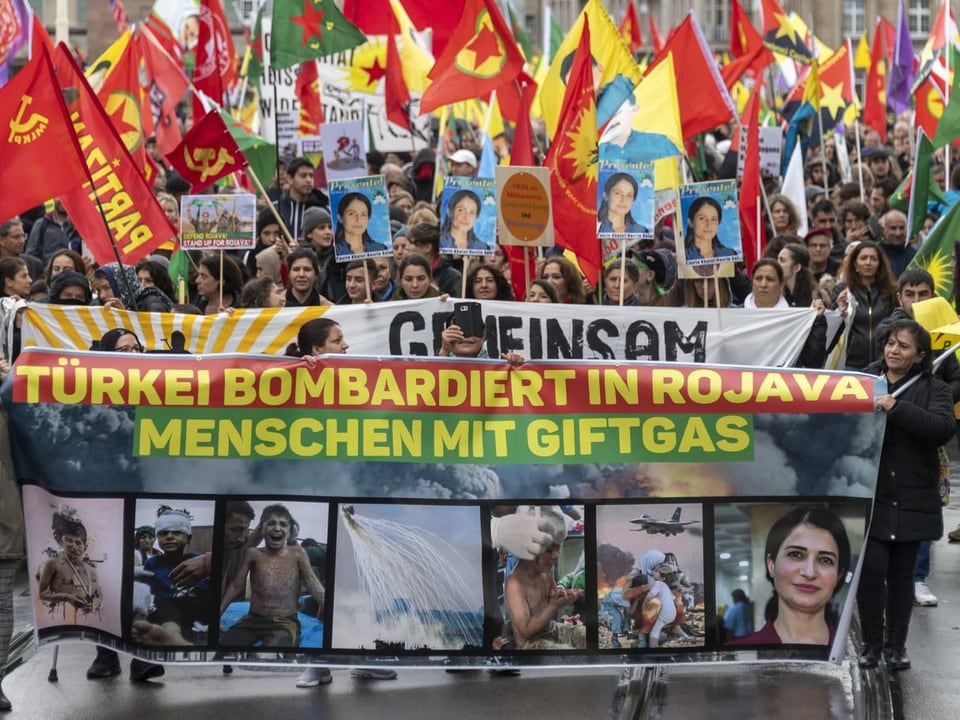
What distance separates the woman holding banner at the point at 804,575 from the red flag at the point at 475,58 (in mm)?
6875

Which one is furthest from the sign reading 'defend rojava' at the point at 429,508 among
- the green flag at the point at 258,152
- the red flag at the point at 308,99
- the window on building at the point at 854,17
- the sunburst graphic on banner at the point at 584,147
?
the window on building at the point at 854,17

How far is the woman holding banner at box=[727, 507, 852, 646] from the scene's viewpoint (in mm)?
7246

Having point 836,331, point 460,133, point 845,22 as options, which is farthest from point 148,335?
point 845,22

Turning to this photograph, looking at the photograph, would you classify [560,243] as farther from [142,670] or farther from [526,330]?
[142,670]

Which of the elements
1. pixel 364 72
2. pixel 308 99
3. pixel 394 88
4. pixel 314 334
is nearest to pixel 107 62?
pixel 308 99

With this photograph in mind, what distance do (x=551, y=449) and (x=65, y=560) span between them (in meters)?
2.07

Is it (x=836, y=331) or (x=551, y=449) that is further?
(x=836, y=331)

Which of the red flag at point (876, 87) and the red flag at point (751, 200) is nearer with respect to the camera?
the red flag at point (751, 200)

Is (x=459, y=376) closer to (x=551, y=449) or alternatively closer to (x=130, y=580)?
(x=551, y=449)

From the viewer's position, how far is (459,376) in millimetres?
7344

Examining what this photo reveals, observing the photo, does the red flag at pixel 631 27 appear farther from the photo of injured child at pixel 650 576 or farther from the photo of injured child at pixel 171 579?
the photo of injured child at pixel 171 579

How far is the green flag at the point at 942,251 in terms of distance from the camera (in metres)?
11.2

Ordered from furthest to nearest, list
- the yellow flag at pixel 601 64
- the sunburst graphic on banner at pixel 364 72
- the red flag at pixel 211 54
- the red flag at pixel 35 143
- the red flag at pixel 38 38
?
the sunburst graphic on banner at pixel 364 72, the red flag at pixel 211 54, the yellow flag at pixel 601 64, the red flag at pixel 38 38, the red flag at pixel 35 143

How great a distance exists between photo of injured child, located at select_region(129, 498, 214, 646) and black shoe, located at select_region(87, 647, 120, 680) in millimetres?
608
